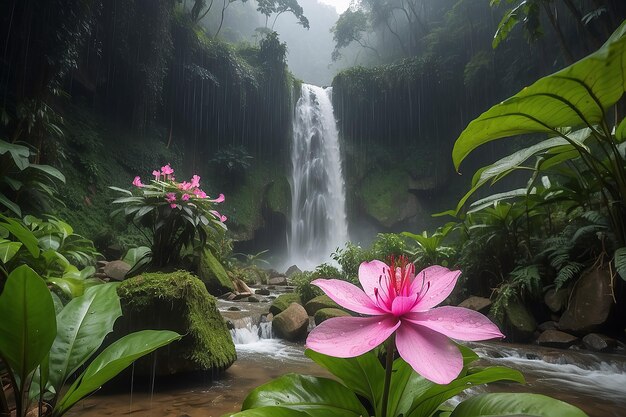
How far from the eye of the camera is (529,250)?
480cm

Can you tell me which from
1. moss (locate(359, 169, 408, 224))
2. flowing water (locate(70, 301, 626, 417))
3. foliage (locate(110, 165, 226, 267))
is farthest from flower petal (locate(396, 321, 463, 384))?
moss (locate(359, 169, 408, 224))

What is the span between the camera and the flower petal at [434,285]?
51cm

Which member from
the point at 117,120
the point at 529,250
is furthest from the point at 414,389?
the point at 117,120

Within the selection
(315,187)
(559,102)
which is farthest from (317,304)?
(315,187)

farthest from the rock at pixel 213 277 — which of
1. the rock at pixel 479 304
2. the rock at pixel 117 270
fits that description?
the rock at pixel 479 304

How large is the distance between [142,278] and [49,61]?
5426 millimetres

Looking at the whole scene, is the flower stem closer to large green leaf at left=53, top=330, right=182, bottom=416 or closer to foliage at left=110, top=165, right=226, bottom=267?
large green leaf at left=53, top=330, right=182, bottom=416

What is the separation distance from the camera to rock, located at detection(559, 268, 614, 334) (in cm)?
372

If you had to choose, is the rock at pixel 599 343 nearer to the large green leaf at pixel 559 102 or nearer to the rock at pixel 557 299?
the rock at pixel 557 299

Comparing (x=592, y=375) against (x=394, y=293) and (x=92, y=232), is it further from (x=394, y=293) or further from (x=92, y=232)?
(x=92, y=232)

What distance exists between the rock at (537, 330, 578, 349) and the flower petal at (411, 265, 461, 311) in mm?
4545

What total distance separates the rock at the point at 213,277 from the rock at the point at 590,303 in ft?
16.8

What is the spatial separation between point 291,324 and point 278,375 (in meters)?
1.43

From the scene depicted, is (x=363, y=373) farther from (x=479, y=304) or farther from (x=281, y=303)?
(x=479, y=304)
